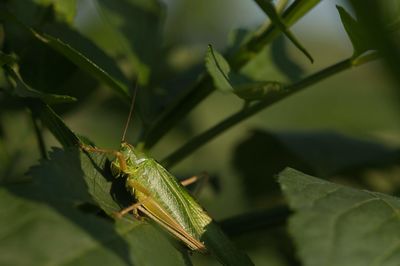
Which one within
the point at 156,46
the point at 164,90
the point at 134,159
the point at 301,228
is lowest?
the point at 301,228

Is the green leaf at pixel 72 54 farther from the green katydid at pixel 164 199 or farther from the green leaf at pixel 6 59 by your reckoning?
the green katydid at pixel 164 199

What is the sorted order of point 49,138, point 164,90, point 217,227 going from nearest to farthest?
1. point 217,227
2. point 164,90
3. point 49,138

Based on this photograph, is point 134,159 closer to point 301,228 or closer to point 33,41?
point 33,41

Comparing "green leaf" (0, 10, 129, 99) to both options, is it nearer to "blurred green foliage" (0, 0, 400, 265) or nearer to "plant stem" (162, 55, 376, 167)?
"blurred green foliage" (0, 0, 400, 265)

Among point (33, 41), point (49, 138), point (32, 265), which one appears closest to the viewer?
point (32, 265)

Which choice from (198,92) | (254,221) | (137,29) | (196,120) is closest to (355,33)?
(198,92)

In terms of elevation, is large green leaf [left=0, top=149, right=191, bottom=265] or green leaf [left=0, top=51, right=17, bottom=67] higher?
green leaf [left=0, top=51, right=17, bottom=67]

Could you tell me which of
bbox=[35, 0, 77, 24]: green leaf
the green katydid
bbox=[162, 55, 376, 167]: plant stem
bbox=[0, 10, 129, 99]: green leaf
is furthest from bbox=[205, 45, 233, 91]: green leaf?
bbox=[35, 0, 77, 24]: green leaf

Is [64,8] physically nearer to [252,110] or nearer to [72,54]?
[72,54]

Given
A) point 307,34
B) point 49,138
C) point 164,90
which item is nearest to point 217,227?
point 164,90
